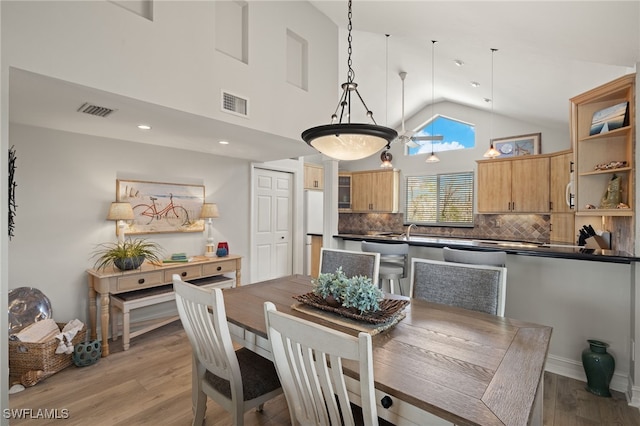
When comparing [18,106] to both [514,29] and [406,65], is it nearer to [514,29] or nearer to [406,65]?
[514,29]

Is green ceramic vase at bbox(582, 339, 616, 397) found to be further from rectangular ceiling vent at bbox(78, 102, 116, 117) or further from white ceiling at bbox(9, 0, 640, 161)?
rectangular ceiling vent at bbox(78, 102, 116, 117)

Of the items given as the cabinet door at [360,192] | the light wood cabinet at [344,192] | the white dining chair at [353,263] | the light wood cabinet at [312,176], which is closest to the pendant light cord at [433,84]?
the cabinet door at [360,192]

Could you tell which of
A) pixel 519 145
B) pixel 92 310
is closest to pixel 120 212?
pixel 92 310

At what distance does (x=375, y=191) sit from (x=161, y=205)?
4713 millimetres

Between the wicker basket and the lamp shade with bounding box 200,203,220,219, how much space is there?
1896 millimetres

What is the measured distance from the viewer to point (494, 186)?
18.2 feet

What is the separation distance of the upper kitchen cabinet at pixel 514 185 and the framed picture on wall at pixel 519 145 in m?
0.43

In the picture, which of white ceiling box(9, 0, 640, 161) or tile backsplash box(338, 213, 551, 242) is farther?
tile backsplash box(338, 213, 551, 242)

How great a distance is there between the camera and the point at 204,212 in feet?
13.0

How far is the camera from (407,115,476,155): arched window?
622 centimetres

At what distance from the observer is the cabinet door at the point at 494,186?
17.7 feet

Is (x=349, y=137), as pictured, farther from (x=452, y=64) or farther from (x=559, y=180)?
(x=559, y=180)

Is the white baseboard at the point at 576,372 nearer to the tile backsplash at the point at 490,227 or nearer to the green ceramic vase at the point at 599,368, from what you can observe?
the green ceramic vase at the point at 599,368

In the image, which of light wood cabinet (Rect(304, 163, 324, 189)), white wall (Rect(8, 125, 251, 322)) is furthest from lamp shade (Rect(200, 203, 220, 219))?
light wood cabinet (Rect(304, 163, 324, 189))
